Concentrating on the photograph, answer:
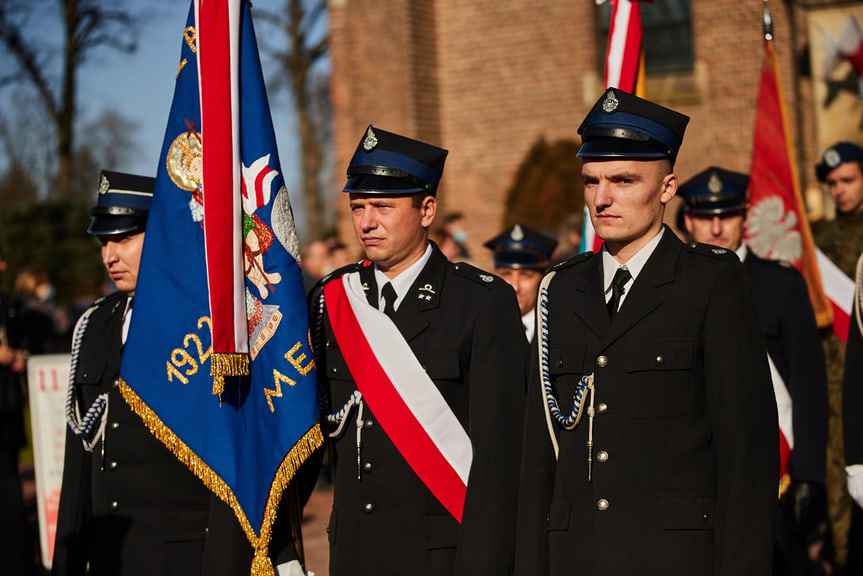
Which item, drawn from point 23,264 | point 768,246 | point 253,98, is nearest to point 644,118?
point 253,98

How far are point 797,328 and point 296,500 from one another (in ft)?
8.62

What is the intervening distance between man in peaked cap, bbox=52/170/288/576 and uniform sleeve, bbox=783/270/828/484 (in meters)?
2.60

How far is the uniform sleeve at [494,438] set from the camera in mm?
3303

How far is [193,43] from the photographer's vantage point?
3.89m

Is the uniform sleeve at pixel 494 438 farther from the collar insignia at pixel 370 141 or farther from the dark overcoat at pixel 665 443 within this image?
the collar insignia at pixel 370 141

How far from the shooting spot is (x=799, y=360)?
5059 mm

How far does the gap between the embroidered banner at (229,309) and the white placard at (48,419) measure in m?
3.93

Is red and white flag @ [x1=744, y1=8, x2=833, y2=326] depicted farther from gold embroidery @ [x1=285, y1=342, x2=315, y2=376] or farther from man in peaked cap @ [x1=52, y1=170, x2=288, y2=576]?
man in peaked cap @ [x1=52, y1=170, x2=288, y2=576]

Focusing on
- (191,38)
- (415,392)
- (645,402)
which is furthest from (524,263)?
(645,402)

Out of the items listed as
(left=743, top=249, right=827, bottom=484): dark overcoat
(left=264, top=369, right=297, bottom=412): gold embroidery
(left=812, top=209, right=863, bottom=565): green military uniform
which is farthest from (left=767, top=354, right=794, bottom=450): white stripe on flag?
(left=264, top=369, right=297, bottom=412): gold embroidery

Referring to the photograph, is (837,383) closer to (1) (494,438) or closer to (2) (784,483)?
(2) (784,483)

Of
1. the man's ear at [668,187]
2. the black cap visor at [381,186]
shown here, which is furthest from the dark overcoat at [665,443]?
the black cap visor at [381,186]

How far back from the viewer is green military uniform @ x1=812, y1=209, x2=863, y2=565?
6.09 m

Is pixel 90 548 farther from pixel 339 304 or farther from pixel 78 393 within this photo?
pixel 339 304
